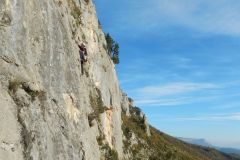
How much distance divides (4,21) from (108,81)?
35312 mm

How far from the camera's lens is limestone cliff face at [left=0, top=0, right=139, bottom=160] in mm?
26812

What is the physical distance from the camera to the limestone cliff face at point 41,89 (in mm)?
26812

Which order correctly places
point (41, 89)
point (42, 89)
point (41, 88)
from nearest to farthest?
point (41, 89)
point (41, 88)
point (42, 89)

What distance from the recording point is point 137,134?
91.8 meters

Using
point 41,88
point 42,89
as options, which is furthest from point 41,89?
point 42,89

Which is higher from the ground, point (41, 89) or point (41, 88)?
point (41, 88)

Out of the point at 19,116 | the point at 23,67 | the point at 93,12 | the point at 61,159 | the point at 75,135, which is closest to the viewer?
the point at 19,116

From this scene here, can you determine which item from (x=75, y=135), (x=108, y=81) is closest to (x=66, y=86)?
(x=75, y=135)

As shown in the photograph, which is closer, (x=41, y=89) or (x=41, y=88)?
(x=41, y=89)

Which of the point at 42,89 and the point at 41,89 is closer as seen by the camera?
the point at 41,89

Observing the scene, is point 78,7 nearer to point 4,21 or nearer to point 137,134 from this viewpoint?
point 4,21

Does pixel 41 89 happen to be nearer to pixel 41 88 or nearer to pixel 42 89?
pixel 41 88

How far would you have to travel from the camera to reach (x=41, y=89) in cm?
3144

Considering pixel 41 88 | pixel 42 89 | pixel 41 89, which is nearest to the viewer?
pixel 41 89
